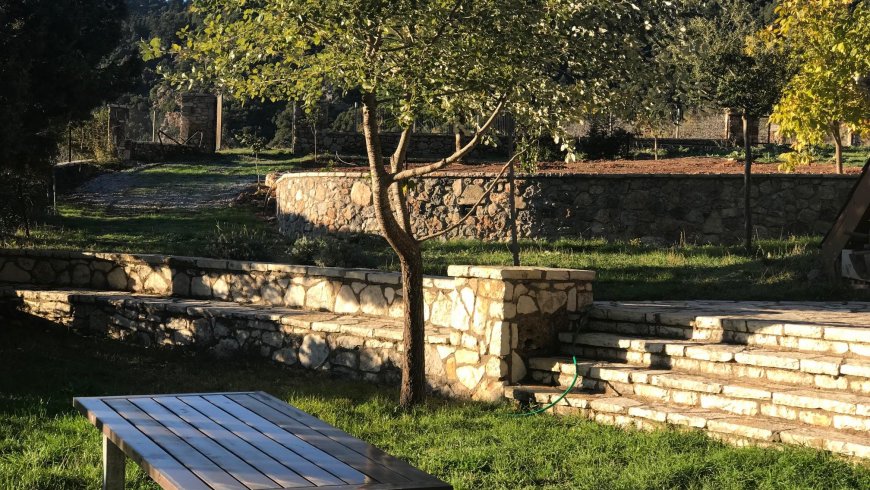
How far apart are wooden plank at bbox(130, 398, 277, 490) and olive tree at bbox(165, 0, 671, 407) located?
121 inches

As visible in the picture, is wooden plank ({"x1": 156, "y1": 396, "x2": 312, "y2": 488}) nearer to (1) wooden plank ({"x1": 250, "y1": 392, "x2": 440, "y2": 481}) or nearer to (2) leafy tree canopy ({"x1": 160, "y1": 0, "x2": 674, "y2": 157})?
(1) wooden plank ({"x1": 250, "y1": 392, "x2": 440, "y2": 481})

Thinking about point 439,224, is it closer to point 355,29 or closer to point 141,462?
point 355,29

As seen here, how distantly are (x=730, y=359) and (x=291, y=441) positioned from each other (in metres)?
4.43

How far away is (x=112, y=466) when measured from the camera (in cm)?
532

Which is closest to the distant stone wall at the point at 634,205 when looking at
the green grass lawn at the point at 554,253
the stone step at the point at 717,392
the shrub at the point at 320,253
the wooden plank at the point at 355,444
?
the green grass lawn at the point at 554,253

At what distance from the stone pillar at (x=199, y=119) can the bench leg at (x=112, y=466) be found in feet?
92.0

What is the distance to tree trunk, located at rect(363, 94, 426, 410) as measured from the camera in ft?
27.7

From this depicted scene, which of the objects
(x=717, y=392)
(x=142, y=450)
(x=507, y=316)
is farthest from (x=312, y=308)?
(x=142, y=450)

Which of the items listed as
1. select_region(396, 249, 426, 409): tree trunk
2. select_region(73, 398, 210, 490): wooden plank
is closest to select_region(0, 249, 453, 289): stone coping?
select_region(396, 249, 426, 409): tree trunk

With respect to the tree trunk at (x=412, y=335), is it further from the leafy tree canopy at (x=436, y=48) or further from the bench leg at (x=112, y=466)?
the bench leg at (x=112, y=466)

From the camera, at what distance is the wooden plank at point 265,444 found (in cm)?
394

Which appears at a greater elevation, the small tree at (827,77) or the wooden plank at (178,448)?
the small tree at (827,77)

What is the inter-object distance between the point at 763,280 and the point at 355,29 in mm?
7033

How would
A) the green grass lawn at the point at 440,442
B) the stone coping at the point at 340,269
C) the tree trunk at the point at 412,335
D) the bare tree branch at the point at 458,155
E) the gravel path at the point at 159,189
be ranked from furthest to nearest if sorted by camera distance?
the gravel path at the point at 159,189, the stone coping at the point at 340,269, the tree trunk at the point at 412,335, the bare tree branch at the point at 458,155, the green grass lawn at the point at 440,442
